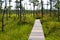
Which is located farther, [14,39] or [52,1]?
[52,1]

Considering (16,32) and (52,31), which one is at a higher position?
(16,32)

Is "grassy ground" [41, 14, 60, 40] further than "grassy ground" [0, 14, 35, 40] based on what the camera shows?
Yes

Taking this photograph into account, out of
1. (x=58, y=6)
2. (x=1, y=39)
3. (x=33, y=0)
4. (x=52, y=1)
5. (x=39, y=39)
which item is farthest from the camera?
(x=33, y=0)

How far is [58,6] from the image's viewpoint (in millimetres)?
28531

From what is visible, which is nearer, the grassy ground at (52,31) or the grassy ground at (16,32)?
the grassy ground at (16,32)

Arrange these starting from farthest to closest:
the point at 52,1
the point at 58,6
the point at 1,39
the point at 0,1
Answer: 1. the point at 52,1
2. the point at 0,1
3. the point at 58,6
4. the point at 1,39

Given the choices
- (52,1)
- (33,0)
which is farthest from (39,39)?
(33,0)

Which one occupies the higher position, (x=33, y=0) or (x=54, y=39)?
(x=33, y=0)

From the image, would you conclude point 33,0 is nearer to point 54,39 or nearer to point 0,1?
point 0,1

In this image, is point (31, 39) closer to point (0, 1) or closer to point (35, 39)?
point (35, 39)

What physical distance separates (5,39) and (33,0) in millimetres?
30403

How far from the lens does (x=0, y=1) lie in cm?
3133

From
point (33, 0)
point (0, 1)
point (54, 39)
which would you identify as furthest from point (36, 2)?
point (54, 39)

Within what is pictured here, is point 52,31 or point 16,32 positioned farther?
point 52,31
